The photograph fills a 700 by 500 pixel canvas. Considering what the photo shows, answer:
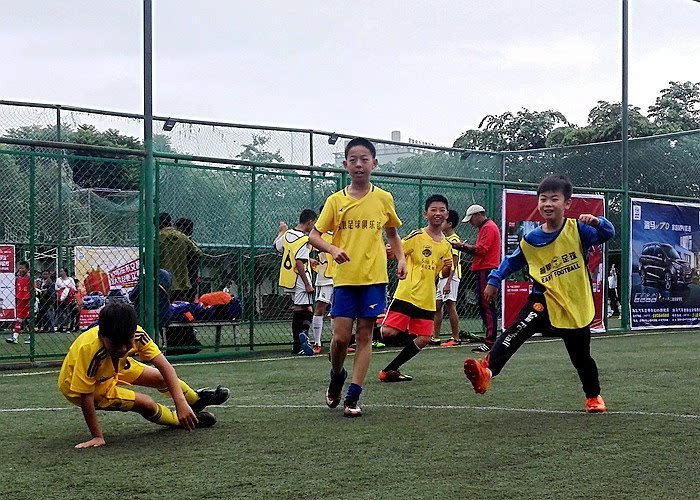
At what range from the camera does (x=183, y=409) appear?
18.3ft

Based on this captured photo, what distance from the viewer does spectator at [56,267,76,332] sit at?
12117 millimetres

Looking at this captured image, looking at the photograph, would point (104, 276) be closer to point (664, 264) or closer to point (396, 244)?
point (396, 244)

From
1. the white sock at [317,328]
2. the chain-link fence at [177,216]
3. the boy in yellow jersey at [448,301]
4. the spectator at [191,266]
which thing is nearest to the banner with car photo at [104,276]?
the chain-link fence at [177,216]

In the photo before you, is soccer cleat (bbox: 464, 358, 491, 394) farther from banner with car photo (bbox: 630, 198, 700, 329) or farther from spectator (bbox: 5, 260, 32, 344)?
banner with car photo (bbox: 630, 198, 700, 329)

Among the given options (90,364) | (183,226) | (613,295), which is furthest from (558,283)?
(613,295)

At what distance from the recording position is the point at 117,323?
530 cm

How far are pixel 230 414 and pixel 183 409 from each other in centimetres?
109

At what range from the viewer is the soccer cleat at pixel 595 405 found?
21.3 ft

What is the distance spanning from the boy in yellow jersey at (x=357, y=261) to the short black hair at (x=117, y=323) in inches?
66.1

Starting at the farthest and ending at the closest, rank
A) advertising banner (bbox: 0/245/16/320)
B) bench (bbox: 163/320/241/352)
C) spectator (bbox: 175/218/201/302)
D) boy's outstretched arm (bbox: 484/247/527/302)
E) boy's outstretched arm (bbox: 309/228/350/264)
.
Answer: spectator (bbox: 175/218/201/302), bench (bbox: 163/320/241/352), advertising banner (bbox: 0/245/16/320), boy's outstretched arm (bbox: 484/247/527/302), boy's outstretched arm (bbox: 309/228/350/264)

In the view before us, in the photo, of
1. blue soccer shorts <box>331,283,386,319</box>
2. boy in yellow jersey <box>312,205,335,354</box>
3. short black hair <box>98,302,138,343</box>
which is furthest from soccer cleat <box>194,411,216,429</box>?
boy in yellow jersey <box>312,205,335,354</box>

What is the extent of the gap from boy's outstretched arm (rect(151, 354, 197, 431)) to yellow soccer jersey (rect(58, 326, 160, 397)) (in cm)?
7

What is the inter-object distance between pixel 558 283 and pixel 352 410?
161 cm

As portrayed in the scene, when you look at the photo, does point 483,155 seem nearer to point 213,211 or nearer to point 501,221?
point 501,221
